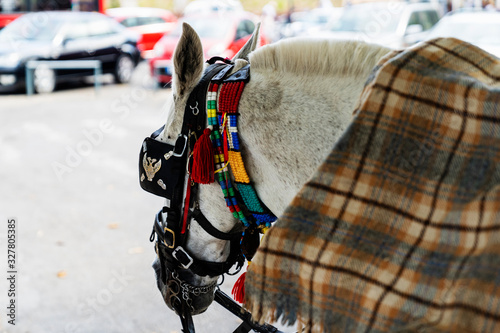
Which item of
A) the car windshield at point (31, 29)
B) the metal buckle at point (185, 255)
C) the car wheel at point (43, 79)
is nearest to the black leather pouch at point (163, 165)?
the metal buckle at point (185, 255)

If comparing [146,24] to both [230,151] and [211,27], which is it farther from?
[230,151]

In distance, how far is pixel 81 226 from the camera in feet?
17.7

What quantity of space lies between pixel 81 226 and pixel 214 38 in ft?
27.1

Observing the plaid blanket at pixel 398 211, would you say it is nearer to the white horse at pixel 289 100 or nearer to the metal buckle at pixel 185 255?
the white horse at pixel 289 100

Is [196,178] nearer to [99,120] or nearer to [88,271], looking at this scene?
[88,271]

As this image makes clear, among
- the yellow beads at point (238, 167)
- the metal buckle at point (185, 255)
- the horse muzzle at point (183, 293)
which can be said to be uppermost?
the yellow beads at point (238, 167)

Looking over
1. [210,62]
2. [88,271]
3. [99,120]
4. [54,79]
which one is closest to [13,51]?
[54,79]

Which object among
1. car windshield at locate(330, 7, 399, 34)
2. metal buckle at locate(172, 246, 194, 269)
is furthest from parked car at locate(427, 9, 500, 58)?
metal buckle at locate(172, 246, 194, 269)

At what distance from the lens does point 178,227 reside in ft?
6.50

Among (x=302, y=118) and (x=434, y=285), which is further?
(x=302, y=118)

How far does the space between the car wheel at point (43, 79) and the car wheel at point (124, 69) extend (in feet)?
6.99

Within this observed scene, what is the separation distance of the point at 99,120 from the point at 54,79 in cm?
394

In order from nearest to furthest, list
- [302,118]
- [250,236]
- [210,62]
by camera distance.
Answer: [302,118] < [210,62] < [250,236]

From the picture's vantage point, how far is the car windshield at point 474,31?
28.9 feet
